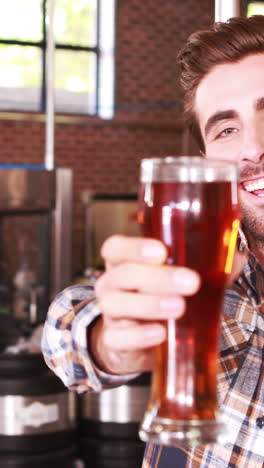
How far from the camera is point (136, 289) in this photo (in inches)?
24.0

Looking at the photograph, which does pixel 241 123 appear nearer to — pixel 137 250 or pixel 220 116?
pixel 220 116

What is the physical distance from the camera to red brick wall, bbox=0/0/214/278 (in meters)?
7.70

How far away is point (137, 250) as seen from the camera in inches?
23.6

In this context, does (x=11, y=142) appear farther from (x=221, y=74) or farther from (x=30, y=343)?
(x=221, y=74)

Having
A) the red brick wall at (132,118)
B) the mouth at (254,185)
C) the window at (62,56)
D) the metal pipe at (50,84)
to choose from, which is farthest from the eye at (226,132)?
the red brick wall at (132,118)

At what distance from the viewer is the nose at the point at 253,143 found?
122cm

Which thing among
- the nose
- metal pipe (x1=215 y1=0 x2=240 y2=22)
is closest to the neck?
the nose

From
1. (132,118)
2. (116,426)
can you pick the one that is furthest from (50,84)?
(132,118)

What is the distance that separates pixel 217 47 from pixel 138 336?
2.81 feet

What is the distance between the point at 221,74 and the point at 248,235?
0.99 feet

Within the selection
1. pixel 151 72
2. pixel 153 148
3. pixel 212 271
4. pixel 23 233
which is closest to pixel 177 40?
pixel 151 72

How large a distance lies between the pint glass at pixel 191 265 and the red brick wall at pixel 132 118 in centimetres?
698

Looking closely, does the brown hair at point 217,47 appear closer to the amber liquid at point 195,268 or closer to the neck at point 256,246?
the neck at point 256,246

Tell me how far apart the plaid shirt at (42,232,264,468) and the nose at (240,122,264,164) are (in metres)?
0.17
